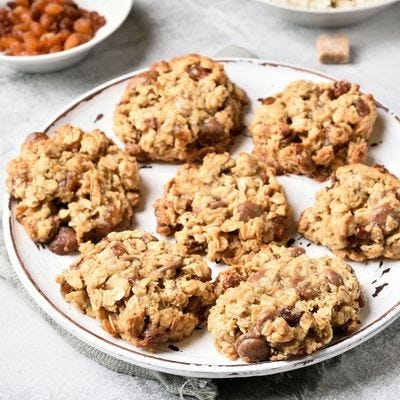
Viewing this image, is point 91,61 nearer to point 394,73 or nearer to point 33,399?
point 394,73

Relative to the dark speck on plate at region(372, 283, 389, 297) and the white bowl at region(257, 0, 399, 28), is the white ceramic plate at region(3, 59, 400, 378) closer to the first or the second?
the dark speck on plate at region(372, 283, 389, 297)

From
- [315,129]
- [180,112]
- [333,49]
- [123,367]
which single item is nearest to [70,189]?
[180,112]

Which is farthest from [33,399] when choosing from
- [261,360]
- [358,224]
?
[358,224]

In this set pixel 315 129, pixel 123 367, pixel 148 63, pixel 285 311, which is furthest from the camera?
pixel 148 63

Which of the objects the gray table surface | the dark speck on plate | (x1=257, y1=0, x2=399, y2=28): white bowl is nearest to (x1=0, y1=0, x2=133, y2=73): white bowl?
the gray table surface

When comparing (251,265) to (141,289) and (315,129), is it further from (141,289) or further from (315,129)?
(315,129)

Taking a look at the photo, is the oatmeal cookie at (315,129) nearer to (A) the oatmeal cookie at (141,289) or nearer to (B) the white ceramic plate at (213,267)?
(B) the white ceramic plate at (213,267)
